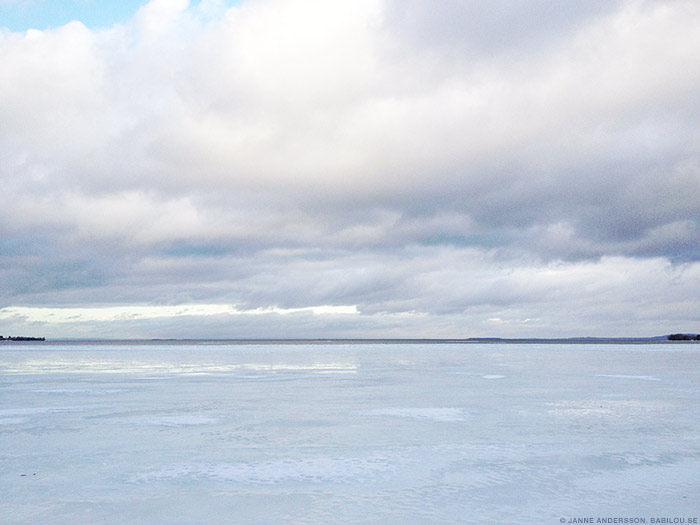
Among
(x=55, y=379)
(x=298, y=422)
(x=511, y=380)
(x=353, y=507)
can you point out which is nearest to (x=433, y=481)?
(x=353, y=507)

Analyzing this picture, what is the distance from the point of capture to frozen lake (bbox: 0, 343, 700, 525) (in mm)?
6668

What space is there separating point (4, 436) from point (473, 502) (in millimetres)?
8508

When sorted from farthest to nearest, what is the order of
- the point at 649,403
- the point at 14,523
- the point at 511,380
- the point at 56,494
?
1. the point at 511,380
2. the point at 649,403
3. the point at 56,494
4. the point at 14,523

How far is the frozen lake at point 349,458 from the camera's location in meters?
6.67

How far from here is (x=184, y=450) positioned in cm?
973

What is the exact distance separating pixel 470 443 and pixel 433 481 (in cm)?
262

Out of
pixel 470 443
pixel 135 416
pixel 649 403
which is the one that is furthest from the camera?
pixel 649 403

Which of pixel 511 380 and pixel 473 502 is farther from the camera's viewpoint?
pixel 511 380

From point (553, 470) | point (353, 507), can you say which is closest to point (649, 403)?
point (553, 470)

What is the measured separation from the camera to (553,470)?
836 cm

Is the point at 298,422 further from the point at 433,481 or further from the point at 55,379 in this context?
the point at 55,379

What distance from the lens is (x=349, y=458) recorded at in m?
9.10

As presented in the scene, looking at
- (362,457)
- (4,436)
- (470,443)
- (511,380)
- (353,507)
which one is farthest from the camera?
(511,380)

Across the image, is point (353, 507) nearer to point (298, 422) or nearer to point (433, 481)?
point (433, 481)
